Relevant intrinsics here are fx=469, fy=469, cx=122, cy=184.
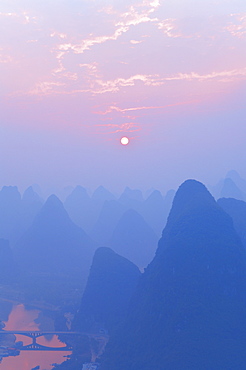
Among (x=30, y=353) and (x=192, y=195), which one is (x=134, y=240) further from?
(x=30, y=353)

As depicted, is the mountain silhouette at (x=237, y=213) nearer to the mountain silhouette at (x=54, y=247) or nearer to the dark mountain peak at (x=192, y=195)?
the dark mountain peak at (x=192, y=195)

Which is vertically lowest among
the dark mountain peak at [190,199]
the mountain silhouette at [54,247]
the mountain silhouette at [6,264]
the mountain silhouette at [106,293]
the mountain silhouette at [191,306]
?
the mountain silhouette at [191,306]

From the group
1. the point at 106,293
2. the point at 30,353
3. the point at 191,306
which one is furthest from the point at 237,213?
the point at 30,353

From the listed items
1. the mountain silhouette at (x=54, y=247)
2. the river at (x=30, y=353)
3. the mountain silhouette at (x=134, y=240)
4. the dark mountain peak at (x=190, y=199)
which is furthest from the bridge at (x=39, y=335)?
the mountain silhouette at (x=134, y=240)

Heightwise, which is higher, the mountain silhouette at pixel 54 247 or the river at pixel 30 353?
the mountain silhouette at pixel 54 247

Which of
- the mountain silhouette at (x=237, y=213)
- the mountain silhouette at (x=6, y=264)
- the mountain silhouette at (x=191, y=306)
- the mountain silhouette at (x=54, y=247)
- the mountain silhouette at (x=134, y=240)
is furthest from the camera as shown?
the mountain silhouette at (x=134, y=240)

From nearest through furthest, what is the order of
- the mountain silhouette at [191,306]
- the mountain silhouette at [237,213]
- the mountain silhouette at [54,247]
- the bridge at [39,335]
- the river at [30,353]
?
1. the mountain silhouette at [191,306]
2. the river at [30,353]
3. the bridge at [39,335]
4. the mountain silhouette at [237,213]
5. the mountain silhouette at [54,247]
